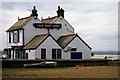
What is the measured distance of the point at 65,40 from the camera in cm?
4575

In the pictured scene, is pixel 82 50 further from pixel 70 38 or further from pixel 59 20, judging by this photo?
pixel 59 20

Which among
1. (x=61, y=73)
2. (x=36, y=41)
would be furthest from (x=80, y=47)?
(x=61, y=73)

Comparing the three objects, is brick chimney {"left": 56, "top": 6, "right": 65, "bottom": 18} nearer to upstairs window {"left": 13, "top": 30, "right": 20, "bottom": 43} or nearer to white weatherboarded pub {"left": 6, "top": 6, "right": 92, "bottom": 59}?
white weatherboarded pub {"left": 6, "top": 6, "right": 92, "bottom": 59}

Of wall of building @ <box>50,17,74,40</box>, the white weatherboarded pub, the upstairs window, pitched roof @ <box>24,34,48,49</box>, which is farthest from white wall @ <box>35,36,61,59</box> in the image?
the upstairs window

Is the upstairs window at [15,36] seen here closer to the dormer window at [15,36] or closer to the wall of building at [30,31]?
the dormer window at [15,36]

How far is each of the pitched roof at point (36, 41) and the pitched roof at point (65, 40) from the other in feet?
9.27

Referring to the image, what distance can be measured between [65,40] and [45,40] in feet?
13.0

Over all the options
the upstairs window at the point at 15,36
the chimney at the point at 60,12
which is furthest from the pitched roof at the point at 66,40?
the upstairs window at the point at 15,36

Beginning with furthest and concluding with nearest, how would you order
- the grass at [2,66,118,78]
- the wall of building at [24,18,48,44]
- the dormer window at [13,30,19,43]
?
the dormer window at [13,30,19,43], the wall of building at [24,18,48,44], the grass at [2,66,118,78]

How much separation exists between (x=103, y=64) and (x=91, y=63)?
1451 mm

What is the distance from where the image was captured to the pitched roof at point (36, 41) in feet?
141

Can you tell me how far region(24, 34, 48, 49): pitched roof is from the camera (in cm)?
4290

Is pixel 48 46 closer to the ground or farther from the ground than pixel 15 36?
closer to the ground

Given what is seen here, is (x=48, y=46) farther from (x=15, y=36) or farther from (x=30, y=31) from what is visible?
(x=15, y=36)
